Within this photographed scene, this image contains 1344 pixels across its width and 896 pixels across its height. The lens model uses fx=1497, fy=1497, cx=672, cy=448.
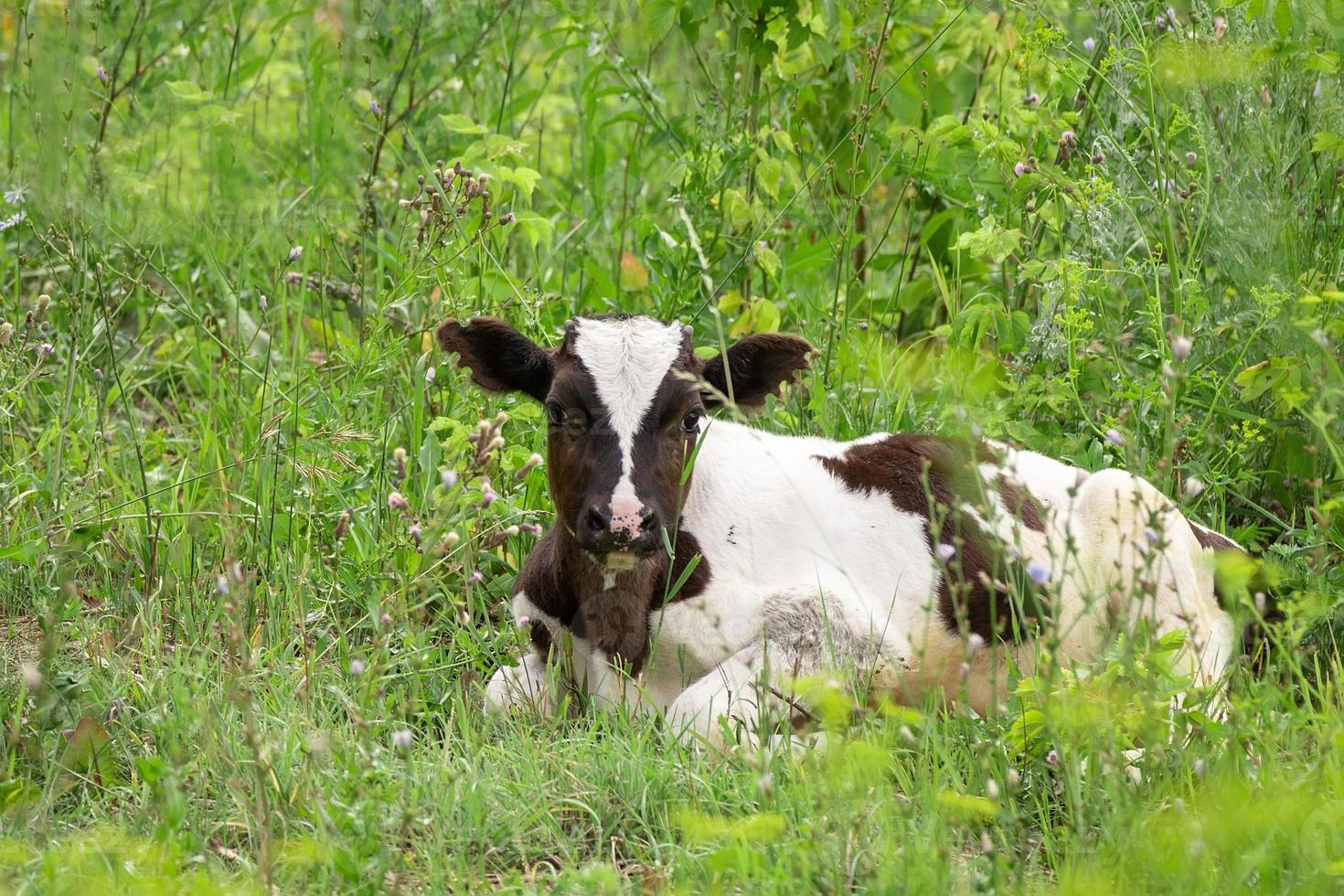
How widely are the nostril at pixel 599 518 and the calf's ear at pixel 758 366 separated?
671 mm

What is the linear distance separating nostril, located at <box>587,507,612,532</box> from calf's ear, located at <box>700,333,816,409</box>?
0.67 meters

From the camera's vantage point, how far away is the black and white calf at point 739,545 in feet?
13.6

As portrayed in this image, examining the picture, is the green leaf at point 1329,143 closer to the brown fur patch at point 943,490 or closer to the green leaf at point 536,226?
the brown fur patch at point 943,490

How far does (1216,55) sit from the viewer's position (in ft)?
15.0

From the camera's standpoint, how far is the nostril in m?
3.92

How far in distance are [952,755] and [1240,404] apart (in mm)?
1964

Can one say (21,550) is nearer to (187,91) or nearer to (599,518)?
(599,518)

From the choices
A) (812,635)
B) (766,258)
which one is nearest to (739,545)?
(812,635)

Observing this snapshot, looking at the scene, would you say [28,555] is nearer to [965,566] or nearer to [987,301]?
[965,566]

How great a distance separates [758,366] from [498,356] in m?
0.78

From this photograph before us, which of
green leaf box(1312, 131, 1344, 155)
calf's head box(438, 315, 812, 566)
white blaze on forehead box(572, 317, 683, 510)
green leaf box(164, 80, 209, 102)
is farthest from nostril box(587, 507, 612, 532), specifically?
green leaf box(164, 80, 209, 102)

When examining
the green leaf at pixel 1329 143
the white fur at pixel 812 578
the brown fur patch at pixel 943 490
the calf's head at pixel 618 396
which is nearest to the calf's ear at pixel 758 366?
the calf's head at pixel 618 396

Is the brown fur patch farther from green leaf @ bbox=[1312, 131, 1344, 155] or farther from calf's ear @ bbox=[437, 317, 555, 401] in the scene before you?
green leaf @ bbox=[1312, 131, 1344, 155]

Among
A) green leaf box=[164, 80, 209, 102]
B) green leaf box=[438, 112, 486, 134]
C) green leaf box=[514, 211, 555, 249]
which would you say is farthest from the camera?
green leaf box=[164, 80, 209, 102]
